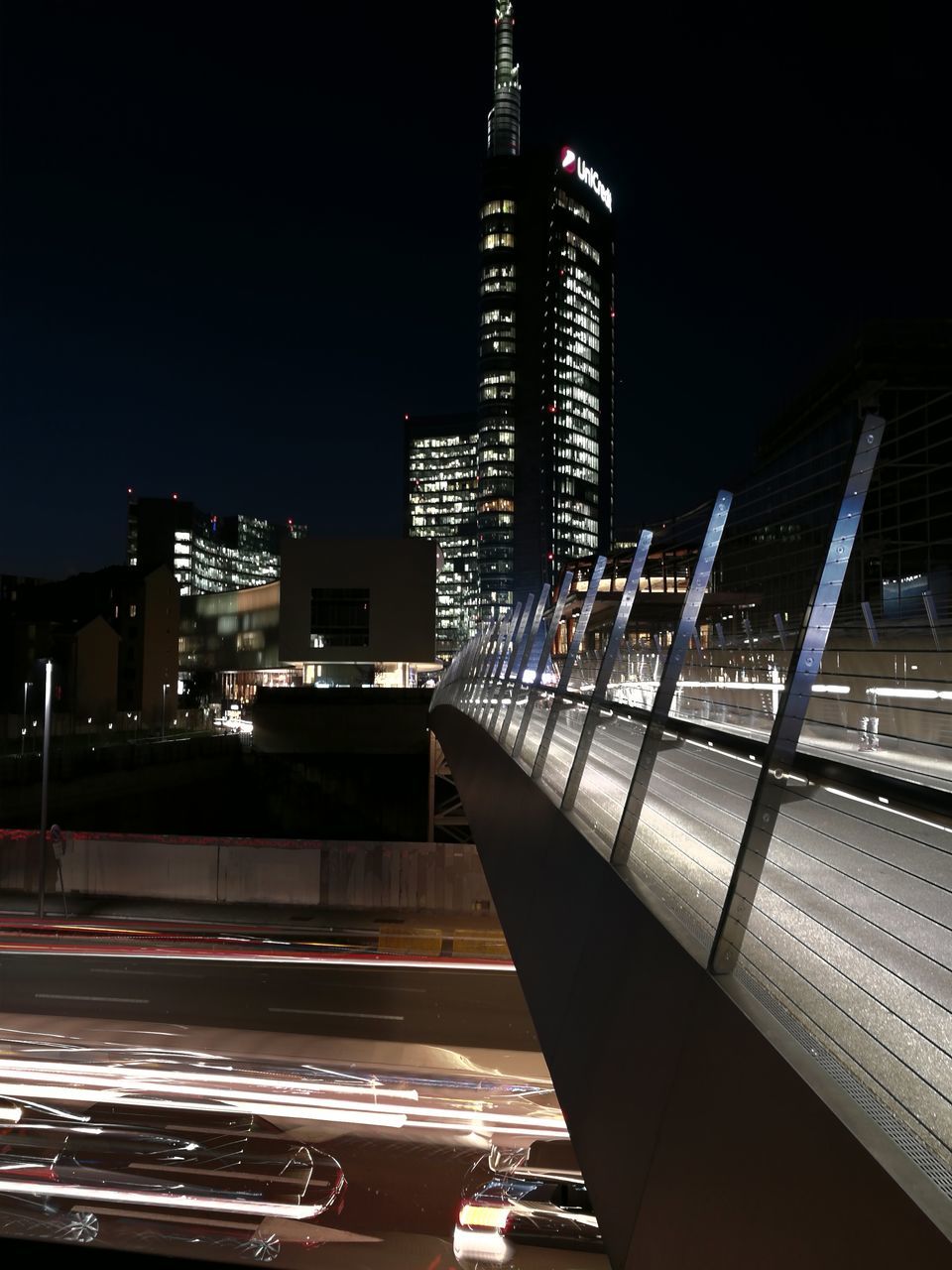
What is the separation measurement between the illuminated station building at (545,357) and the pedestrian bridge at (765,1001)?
147 m

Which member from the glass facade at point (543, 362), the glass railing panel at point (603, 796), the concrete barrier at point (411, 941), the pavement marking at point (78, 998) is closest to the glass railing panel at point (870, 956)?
the glass railing panel at point (603, 796)

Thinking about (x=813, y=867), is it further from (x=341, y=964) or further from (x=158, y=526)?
(x=158, y=526)

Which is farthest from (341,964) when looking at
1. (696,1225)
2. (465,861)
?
(696,1225)

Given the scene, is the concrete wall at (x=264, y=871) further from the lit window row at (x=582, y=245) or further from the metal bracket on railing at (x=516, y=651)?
the lit window row at (x=582, y=245)

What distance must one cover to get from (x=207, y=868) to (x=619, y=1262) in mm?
24492

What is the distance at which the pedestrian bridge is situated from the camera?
1.60 metres

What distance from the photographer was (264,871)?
2505 centimetres

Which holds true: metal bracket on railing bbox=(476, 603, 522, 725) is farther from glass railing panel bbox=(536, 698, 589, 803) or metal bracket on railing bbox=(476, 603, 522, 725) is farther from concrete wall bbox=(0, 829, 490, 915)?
concrete wall bbox=(0, 829, 490, 915)

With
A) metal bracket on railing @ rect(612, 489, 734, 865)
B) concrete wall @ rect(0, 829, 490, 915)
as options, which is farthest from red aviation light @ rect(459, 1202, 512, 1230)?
concrete wall @ rect(0, 829, 490, 915)

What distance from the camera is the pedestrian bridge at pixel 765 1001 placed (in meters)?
1.60

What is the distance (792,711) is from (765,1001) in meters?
0.66

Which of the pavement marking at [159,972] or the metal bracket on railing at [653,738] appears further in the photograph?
the pavement marking at [159,972]

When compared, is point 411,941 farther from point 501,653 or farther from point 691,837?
point 691,837

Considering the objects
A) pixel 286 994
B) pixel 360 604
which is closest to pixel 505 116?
pixel 360 604
